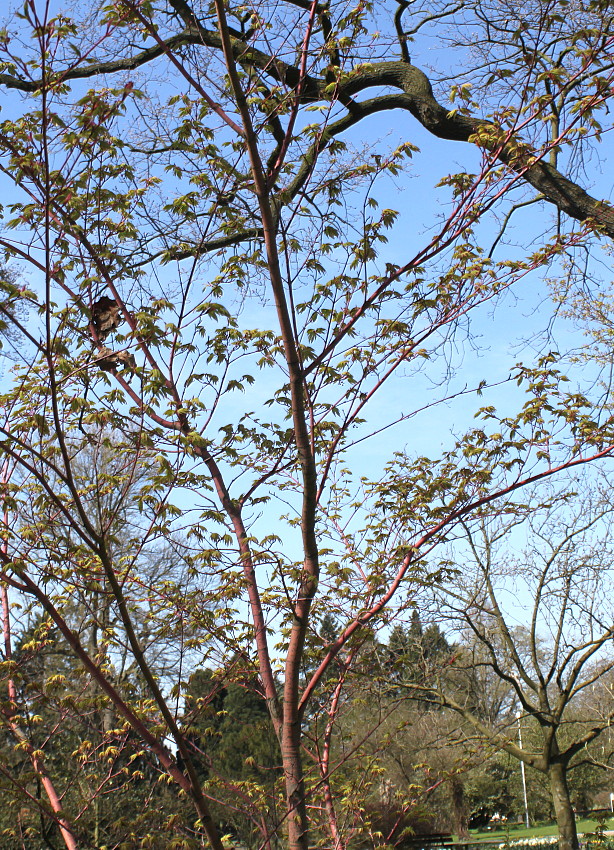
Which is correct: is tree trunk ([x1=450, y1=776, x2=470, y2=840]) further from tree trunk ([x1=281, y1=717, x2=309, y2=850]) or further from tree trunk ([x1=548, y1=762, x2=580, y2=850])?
tree trunk ([x1=281, y1=717, x2=309, y2=850])

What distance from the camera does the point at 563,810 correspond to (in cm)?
1027

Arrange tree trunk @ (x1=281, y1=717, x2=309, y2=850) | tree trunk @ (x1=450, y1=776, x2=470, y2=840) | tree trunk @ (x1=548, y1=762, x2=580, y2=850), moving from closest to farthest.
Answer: tree trunk @ (x1=281, y1=717, x2=309, y2=850)
tree trunk @ (x1=548, y1=762, x2=580, y2=850)
tree trunk @ (x1=450, y1=776, x2=470, y2=840)

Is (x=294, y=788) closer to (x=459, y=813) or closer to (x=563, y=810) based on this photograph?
(x=563, y=810)

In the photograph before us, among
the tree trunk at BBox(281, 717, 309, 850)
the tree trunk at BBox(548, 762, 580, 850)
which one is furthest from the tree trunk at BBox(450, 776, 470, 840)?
the tree trunk at BBox(281, 717, 309, 850)

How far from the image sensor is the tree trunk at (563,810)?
10141mm

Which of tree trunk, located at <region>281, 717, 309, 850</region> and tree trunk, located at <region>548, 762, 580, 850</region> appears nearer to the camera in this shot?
tree trunk, located at <region>281, 717, 309, 850</region>

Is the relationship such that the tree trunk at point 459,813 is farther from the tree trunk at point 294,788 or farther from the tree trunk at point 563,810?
the tree trunk at point 294,788

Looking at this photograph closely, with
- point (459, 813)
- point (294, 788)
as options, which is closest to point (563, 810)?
point (294, 788)

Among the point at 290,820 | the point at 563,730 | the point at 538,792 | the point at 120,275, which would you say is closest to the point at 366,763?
the point at 290,820

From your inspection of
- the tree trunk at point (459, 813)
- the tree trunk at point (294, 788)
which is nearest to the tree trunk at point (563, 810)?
the tree trunk at point (294, 788)

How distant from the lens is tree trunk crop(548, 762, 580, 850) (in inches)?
399

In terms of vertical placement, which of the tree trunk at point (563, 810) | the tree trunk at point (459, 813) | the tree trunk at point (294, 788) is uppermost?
the tree trunk at point (294, 788)

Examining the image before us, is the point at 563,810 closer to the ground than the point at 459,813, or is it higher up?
higher up

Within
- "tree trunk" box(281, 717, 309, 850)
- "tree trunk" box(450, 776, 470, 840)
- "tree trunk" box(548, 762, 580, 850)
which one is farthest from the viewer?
"tree trunk" box(450, 776, 470, 840)
